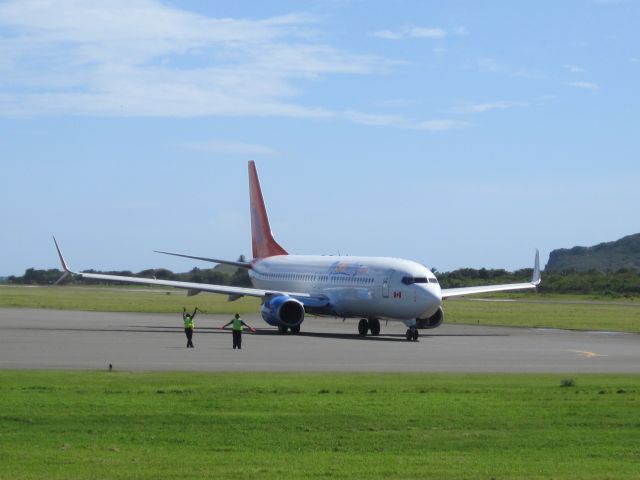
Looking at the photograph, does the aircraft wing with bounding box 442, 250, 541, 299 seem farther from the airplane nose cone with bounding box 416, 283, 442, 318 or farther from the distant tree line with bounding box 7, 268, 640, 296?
the distant tree line with bounding box 7, 268, 640, 296

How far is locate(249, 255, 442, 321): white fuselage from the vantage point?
51350 millimetres

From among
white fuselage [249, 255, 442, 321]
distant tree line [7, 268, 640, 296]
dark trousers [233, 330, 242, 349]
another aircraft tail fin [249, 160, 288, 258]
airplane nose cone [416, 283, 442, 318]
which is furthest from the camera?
distant tree line [7, 268, 640, 296]

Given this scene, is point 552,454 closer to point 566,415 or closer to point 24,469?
point 566,415

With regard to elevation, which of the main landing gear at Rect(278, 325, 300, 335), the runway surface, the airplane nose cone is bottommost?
the runway surface

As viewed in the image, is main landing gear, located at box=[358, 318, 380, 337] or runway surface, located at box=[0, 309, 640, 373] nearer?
runway surface, located at box=[0, 309, 640, 373]

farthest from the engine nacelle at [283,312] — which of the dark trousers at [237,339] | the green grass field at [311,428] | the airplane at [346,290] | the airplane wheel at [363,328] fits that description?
the green grass field at [311,428]

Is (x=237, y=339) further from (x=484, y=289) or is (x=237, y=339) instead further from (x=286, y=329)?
(x=484, y=289)

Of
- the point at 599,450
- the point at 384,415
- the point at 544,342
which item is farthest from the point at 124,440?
the point at 544,342

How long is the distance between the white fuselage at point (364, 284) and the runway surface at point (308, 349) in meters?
1.27

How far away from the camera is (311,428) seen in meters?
19.9

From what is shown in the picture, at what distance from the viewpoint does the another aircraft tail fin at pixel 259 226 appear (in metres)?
71.1

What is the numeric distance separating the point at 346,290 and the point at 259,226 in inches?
669

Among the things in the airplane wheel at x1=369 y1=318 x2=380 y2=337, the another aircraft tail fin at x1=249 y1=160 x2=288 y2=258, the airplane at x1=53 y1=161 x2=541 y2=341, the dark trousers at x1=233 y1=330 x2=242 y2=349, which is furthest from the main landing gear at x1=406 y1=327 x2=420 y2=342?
the another aircraft tail fin at x1=249 y1=160 x2=288 y2=258

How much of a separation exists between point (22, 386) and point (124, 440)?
7.89 m
